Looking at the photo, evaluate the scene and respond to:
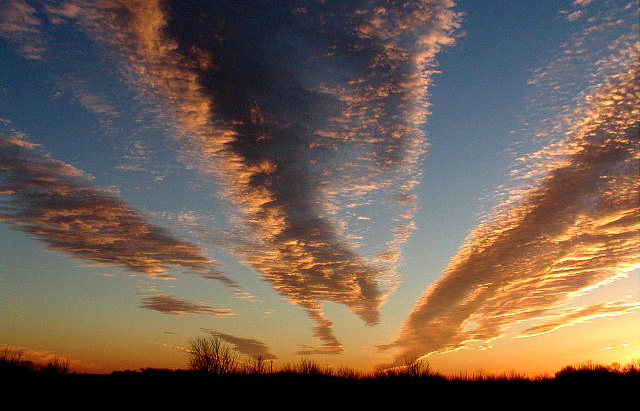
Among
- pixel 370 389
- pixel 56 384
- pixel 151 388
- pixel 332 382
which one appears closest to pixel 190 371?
pixel 151 388

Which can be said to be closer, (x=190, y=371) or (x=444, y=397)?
(x=444, y=397)

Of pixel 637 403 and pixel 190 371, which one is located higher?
pixel 190 371

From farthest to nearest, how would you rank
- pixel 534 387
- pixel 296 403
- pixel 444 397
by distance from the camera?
pixel 534 387
pixel 444 397
pixel 296 403

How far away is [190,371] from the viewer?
14859mm

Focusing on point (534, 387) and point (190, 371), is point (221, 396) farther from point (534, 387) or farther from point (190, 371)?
point (534, 387)

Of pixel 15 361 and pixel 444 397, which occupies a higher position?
pixel 15 361

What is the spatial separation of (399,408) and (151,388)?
6.99 meters

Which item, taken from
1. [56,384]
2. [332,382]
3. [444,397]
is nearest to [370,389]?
[332,382]

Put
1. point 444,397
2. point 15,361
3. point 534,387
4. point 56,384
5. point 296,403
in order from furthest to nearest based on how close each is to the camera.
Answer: point 534,387 → point 15,361 → point 444,397 → point 56,384 → point 296,403

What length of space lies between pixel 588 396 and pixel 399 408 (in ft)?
23.2

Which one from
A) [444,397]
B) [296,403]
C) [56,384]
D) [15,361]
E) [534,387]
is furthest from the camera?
[534,387]

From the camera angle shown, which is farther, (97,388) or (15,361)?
(15,361)

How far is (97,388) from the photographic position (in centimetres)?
1179

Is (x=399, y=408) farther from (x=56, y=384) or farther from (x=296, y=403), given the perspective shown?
(x=56, y=384)
